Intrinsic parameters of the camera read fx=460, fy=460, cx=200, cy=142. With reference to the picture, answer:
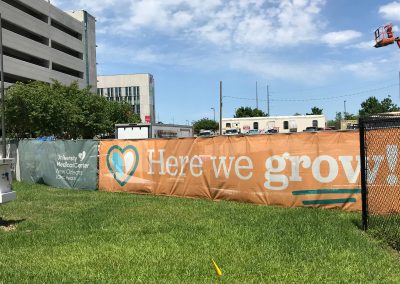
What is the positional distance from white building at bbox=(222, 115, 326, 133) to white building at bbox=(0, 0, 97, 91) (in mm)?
30854

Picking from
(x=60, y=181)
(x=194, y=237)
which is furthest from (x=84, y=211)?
(x=60, y=181)

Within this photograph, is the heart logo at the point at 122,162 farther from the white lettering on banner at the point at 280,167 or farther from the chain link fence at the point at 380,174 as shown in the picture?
the chain link fence at the point at 380,174

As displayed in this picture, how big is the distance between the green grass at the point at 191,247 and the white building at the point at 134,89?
4771 inches

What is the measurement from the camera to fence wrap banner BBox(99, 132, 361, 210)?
394 inches

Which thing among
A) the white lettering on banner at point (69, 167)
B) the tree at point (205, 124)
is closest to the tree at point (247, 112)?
the tree at point (205, 124)

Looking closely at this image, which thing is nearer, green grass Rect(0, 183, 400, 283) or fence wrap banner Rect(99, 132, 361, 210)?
green grass Rect(0, 183, 400, 283)

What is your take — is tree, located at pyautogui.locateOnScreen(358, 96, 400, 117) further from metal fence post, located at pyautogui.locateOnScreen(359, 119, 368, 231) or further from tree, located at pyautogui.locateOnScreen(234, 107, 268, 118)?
metal fence post, located at pyautogui.locateOnScreen(359, 119, 368, 231)

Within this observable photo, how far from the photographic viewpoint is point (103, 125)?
45344mm

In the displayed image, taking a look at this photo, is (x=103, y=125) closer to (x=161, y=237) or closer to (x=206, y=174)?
(x=206, y=174)

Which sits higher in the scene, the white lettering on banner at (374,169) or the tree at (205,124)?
the tree at (205,124)

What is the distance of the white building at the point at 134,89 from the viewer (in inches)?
5187

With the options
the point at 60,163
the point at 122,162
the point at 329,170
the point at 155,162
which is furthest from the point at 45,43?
the point at 329,170

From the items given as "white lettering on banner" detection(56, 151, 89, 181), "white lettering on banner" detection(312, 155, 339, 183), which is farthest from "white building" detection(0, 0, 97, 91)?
"white lettering on banner" detection(312, 155, 339, 183)

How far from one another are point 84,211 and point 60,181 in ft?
20.1
